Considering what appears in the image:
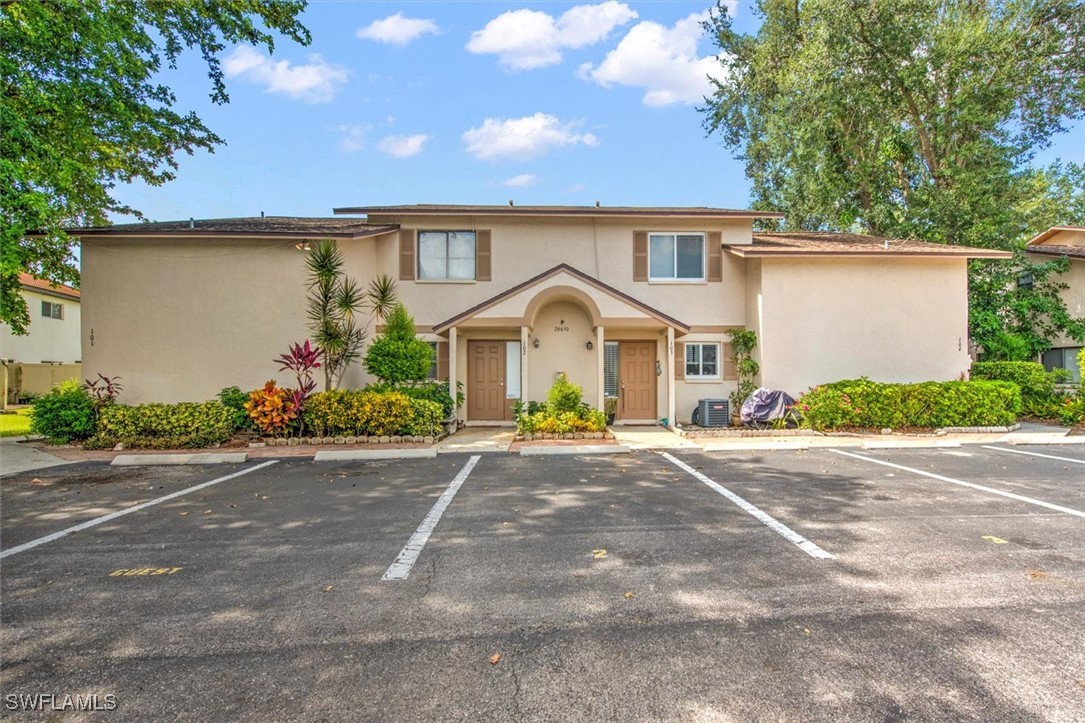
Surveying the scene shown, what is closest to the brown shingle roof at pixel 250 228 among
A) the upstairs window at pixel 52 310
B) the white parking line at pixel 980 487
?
the white parking line at pixel 980 487

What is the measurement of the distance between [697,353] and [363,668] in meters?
13.0

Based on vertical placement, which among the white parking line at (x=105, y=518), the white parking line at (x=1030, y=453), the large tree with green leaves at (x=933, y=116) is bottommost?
the white parking line at (x=1030, y=453)

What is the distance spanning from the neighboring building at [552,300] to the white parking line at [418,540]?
678 centimetres

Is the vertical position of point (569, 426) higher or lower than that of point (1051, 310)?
lower

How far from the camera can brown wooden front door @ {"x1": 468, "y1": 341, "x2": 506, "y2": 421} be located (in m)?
14.1

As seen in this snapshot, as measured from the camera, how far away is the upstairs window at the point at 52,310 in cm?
→ 2489

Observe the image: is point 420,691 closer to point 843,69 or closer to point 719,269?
point 719,269

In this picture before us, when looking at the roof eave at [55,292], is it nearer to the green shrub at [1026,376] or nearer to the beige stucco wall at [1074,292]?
the green shrub at [1026,376]

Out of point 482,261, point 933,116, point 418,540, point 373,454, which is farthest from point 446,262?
point 933,116

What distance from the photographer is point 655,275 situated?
14508 mm

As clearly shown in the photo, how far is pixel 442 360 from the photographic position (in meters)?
14.0

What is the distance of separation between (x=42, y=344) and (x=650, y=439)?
30614mm

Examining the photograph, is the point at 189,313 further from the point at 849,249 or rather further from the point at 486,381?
the point at 849,249

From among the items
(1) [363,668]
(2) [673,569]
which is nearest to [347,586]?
(1) [363,668]
